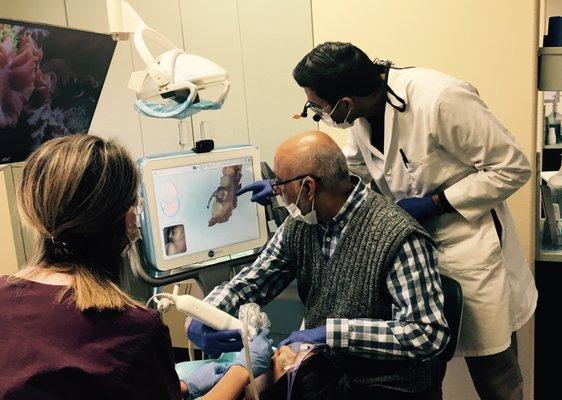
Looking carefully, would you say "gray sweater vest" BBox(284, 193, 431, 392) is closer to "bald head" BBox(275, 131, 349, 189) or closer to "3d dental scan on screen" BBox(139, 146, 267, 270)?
"bald head" BBox(275, 131, 349, 189)

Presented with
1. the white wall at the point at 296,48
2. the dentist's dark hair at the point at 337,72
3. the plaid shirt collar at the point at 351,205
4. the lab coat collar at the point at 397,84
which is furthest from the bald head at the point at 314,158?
the white wall at the point at 296,48

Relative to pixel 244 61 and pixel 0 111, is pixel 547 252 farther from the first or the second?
pixel 0 111

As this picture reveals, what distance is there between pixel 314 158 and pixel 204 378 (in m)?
0.62

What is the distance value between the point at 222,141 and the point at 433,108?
1303 millimetres

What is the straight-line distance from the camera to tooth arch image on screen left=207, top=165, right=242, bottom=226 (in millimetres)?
1797

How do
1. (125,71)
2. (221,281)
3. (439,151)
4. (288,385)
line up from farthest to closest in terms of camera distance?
(125,71) < (221,281) < (439,151) < (288,385)

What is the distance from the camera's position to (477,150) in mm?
1562

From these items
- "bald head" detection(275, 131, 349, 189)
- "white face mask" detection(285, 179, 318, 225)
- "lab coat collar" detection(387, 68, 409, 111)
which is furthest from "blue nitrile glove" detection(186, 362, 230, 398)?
"lab coat collar" detection(387, 68, 409, 111)

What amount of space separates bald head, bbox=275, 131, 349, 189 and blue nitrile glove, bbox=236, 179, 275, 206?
0.29m

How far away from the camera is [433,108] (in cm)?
155

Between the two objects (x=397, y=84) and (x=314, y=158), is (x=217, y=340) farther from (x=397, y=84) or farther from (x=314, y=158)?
(x=397, y=84)

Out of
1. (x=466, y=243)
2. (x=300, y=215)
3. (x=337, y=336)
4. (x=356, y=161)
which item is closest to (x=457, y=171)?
(x=466, y=243)

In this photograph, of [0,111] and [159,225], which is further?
[159,225]

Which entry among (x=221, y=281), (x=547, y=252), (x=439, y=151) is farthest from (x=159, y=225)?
(x=547, y=252)
